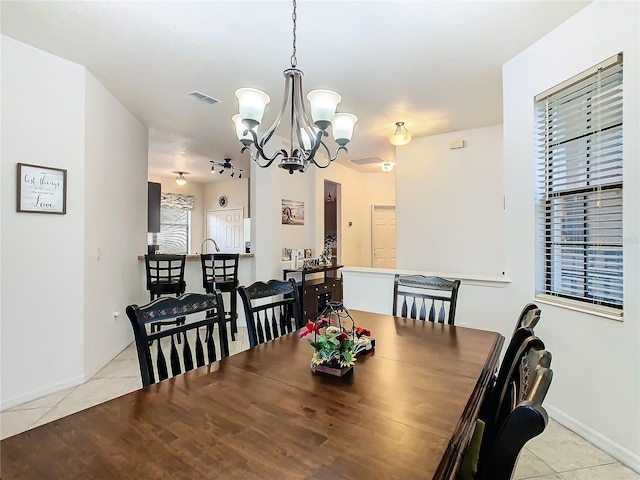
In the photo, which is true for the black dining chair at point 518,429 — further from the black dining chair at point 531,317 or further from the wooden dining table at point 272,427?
the black dining chair at point 531,317

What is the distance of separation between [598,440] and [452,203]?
3051 mm

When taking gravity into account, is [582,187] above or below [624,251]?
above

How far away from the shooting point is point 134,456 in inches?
34.0

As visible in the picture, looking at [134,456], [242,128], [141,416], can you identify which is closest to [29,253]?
[242,128]

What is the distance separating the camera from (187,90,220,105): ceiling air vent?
3387 mm

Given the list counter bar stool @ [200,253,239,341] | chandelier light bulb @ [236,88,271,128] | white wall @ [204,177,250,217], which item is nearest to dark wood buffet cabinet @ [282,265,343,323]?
counter bar stool @ [200,253,239,341]

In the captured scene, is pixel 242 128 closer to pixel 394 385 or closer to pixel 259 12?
pixel 259 12

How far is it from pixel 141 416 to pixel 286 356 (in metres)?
0.69

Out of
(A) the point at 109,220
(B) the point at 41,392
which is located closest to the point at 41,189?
(A) the point at 109,220

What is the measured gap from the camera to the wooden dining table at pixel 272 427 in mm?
825

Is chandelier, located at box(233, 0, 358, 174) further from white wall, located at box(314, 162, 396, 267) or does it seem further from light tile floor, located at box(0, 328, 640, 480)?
white wall, located at box(314, 162, 396, 267)

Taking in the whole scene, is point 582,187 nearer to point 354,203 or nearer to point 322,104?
point 322,104

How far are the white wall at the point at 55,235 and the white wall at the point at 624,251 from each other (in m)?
3.70

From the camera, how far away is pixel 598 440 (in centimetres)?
209
